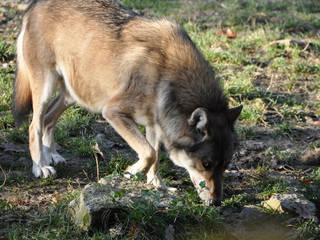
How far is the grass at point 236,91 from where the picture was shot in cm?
431

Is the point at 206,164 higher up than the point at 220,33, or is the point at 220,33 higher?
the point at 206,164

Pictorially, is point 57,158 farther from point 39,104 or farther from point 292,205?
point 292,205

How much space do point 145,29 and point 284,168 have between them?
93.4 inches

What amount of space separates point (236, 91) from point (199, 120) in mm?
3002

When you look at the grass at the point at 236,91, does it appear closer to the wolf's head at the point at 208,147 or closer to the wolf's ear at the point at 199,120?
the wolf's head at the point at 208,147

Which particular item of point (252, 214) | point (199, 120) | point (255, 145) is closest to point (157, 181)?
point (199, 120)

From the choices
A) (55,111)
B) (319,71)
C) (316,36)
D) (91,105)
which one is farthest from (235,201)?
(316,36)

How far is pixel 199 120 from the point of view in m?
4.62

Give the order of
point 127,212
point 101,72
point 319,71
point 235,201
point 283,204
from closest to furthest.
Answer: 1. point 127,212
2. point 283,204
3. point 235,201
4. point 101,72
5. point 319,71

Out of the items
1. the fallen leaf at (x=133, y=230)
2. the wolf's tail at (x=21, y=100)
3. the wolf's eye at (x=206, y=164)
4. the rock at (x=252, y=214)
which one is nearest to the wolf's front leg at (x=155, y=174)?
the wolf's eye at (x=206, y=164)

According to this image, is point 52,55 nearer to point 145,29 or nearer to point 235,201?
point 145,29

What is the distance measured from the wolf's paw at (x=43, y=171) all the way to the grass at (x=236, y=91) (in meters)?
0.11

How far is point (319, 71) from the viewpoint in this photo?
8297 millimetres

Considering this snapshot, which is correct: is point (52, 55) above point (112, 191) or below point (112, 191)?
above
